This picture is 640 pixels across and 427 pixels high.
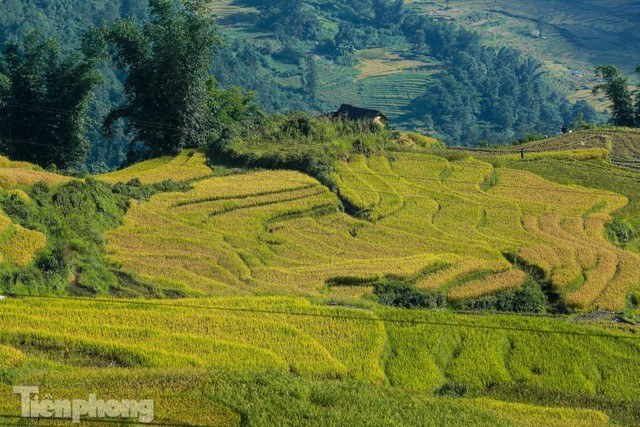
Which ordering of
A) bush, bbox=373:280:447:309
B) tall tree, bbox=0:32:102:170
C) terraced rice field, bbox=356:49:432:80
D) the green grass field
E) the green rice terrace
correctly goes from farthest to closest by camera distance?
1. the green grass field
2. terraced rice field, bbox=356:49:432:80
3. tall tree, bbox=0:32:102:170
4. bush, bbox=373:280:447:309
5. the green rice terrace

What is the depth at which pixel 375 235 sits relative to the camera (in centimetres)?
3509

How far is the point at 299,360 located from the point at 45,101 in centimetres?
2797

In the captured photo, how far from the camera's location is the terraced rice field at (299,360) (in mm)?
18969

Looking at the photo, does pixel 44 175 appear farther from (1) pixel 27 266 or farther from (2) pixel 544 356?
(2) pixel 544 356

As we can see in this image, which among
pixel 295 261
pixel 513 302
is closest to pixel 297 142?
pixel 295 261

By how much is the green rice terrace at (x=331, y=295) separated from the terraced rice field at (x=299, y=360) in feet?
0.18

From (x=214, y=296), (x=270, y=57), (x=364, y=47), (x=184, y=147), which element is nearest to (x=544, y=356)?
(x=214, y=296)

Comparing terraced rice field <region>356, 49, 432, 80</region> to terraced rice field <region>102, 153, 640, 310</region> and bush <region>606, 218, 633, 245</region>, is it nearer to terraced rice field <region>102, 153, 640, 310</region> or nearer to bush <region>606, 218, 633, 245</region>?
terraced rice field <region>102, 153, 640, 310</region>

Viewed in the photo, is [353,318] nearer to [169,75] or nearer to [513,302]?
[513,302]

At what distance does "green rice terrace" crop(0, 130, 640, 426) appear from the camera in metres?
19.9

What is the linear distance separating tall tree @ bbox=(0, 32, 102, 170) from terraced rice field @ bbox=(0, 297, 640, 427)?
23.4 meters

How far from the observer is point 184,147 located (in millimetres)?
46125

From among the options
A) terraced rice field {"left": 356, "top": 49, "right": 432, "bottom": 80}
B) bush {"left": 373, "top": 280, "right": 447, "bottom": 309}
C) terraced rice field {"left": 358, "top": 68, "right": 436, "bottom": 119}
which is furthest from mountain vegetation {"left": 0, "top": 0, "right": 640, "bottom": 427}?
terraced rice field {"left": 356, "top": 49, "right": 432, "bottom": 80}

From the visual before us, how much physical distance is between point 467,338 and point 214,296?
274 inches
